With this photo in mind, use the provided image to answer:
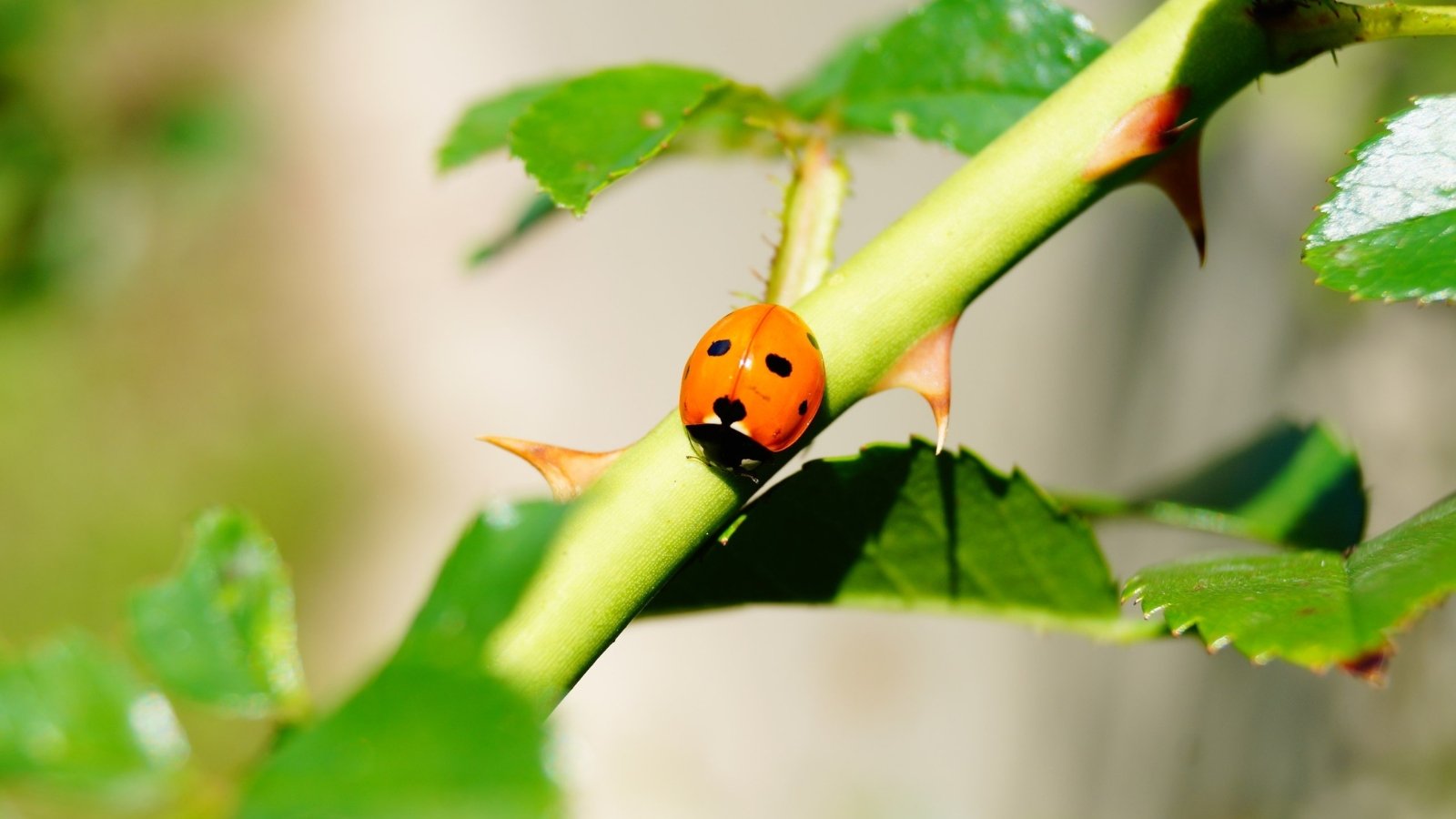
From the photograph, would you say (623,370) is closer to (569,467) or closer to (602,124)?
(602,124)

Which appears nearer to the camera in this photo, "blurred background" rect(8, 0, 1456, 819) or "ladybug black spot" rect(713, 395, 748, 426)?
"ladybug black spot" rect(713, 395, 748, 426)

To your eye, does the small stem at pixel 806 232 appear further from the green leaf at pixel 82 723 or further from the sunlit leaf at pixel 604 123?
the green leaf at pixel 82 723

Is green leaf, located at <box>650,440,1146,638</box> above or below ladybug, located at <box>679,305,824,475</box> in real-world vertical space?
below

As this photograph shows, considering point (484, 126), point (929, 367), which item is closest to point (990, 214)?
point (929, 367)

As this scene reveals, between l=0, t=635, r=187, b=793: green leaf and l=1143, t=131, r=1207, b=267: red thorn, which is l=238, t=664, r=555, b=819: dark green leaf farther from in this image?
l=1143, t=131, r=1207, b=267: red thorn

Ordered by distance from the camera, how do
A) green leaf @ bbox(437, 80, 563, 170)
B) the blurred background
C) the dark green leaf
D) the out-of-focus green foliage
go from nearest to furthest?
1. the dark green leaf
2. green leaf @ bbox(437, 80, 563, 170)
3. the out-of-focus green foliage
4. the blurred background

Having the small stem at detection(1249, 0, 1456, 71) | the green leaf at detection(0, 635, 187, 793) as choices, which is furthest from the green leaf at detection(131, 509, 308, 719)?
the small stem at detection(1249, 0, 1456, 71)
